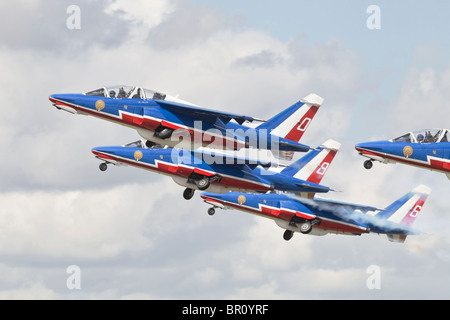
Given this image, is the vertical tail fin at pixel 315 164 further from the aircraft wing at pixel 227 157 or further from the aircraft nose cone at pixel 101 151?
the aircraft nose cone at pixel 101 151

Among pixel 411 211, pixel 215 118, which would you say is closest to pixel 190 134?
A: pixel 215 118

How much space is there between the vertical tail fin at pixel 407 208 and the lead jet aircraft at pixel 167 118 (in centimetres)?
1218

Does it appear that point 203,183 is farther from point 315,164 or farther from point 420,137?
point 420,137

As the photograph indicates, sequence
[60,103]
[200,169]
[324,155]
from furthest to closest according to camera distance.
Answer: [324,155], [200,169], [60,103]

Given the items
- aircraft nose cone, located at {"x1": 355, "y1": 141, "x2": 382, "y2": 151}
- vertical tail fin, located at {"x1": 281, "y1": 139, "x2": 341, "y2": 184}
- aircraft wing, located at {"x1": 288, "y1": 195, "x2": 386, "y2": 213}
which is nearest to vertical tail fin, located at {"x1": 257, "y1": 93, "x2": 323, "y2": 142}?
vertical tail fin, located at {"x1": 281, "y1": 139, "x2": 341, "y2": 184}

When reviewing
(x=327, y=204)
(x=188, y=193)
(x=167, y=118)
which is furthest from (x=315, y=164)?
(x=167, y=118)

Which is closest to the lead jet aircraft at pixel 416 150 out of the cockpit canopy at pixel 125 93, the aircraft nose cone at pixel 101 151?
the cockpit canopy at pixel 125 93

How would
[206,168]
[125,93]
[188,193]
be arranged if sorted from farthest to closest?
[188,193]
[206,168]
[125,93]

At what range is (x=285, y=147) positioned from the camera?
224 feet

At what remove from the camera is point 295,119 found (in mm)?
72125

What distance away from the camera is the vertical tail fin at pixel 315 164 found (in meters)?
73.8

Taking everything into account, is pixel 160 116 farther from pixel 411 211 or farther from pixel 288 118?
pixel 411 211

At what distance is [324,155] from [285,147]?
783 centimetres

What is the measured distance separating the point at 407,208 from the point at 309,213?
8908 millimetres
